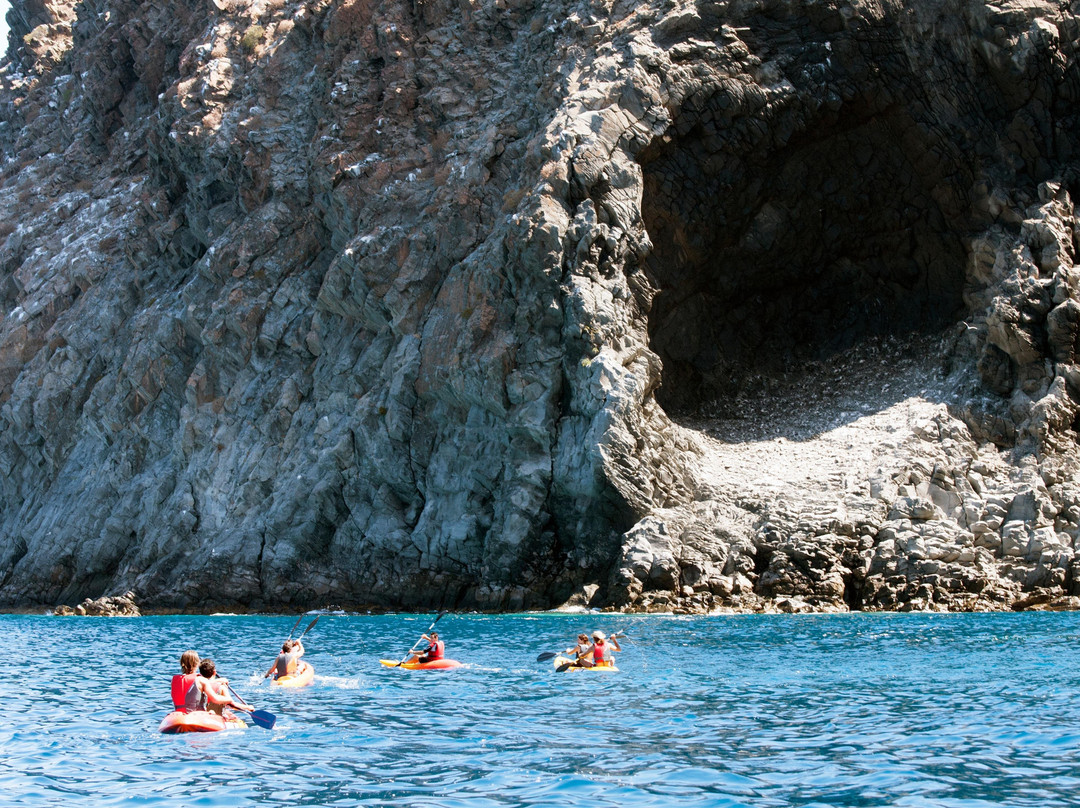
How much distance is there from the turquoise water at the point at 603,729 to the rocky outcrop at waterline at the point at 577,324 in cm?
1127

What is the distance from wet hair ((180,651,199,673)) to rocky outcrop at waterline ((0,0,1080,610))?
21.4 m

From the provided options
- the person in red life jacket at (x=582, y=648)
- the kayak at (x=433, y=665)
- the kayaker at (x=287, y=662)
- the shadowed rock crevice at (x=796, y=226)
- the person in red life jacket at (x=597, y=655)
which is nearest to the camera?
the kayaker at (x=287, y=662)

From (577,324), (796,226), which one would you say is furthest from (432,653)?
(796,226)

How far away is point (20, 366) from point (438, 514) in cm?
3001

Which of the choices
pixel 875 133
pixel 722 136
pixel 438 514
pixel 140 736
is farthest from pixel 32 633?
pixel 875 133

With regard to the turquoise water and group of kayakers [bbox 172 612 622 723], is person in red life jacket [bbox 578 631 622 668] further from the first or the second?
the turquoise water

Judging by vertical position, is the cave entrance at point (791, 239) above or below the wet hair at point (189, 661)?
above

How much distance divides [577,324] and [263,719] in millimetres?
26118

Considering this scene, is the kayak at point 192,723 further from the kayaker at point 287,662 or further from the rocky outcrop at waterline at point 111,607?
the rocky outcrop at waterline at point 111,607

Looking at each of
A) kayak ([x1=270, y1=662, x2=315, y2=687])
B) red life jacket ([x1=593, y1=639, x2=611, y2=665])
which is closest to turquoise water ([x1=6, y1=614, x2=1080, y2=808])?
kayak ([x1=270, y1=662, x2=315, y2=687])

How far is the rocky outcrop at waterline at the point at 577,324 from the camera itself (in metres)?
38.0

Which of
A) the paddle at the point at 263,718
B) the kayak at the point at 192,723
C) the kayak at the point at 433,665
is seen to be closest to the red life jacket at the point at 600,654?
the kayak at the point at 433,665

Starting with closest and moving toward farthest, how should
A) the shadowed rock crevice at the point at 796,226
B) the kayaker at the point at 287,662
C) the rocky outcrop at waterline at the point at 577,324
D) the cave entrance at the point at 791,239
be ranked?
the kayaker at the point at 287,662, the rocky outcrop at waterline at the point at 577,324, the shadowed rock crevice at the point at 796,226, the cave entrance at the point at 791,239

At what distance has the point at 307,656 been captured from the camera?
26.2 m
